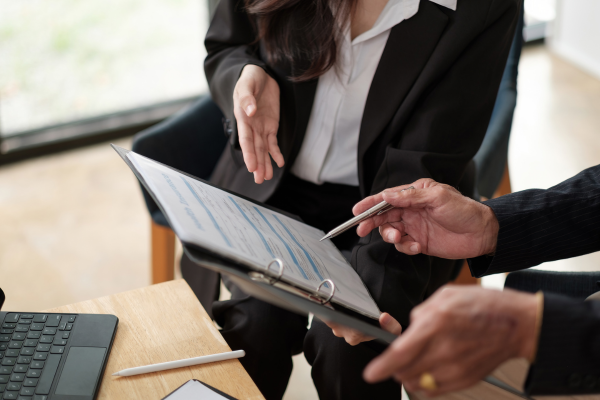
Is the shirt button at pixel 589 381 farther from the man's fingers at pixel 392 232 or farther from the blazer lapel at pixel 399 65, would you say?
the blazer lapel at pixel 399 65

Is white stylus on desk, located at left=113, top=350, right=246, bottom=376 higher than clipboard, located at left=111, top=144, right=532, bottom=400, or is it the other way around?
clipboard, located at left=111, top=144, right=532, bottom=400

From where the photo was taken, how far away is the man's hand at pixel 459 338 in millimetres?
487

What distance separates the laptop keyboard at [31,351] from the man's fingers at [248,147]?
0.38 meters

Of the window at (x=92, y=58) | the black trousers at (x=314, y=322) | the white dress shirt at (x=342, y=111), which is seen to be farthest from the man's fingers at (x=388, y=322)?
the window at (x=92, y=58)

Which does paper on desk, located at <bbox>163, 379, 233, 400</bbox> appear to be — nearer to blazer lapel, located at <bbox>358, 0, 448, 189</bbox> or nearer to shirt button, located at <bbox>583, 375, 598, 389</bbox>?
shirt button, located at <bbox>583, 375, 598, 389</bbox>

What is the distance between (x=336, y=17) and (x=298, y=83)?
0.16 m

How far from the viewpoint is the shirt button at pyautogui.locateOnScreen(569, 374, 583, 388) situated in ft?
1.86

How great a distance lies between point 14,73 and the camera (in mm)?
2445

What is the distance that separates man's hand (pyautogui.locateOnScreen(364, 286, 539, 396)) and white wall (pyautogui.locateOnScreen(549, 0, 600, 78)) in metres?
3.17

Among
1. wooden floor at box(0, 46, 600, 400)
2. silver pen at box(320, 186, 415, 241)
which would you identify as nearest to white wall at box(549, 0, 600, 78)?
wooden floor at box(0, 46, 600, 400)

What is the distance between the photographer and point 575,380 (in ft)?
1.87

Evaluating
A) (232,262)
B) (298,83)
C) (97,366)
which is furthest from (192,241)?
(298,83)

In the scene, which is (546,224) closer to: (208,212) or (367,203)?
(367,203)

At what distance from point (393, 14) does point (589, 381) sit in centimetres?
78
